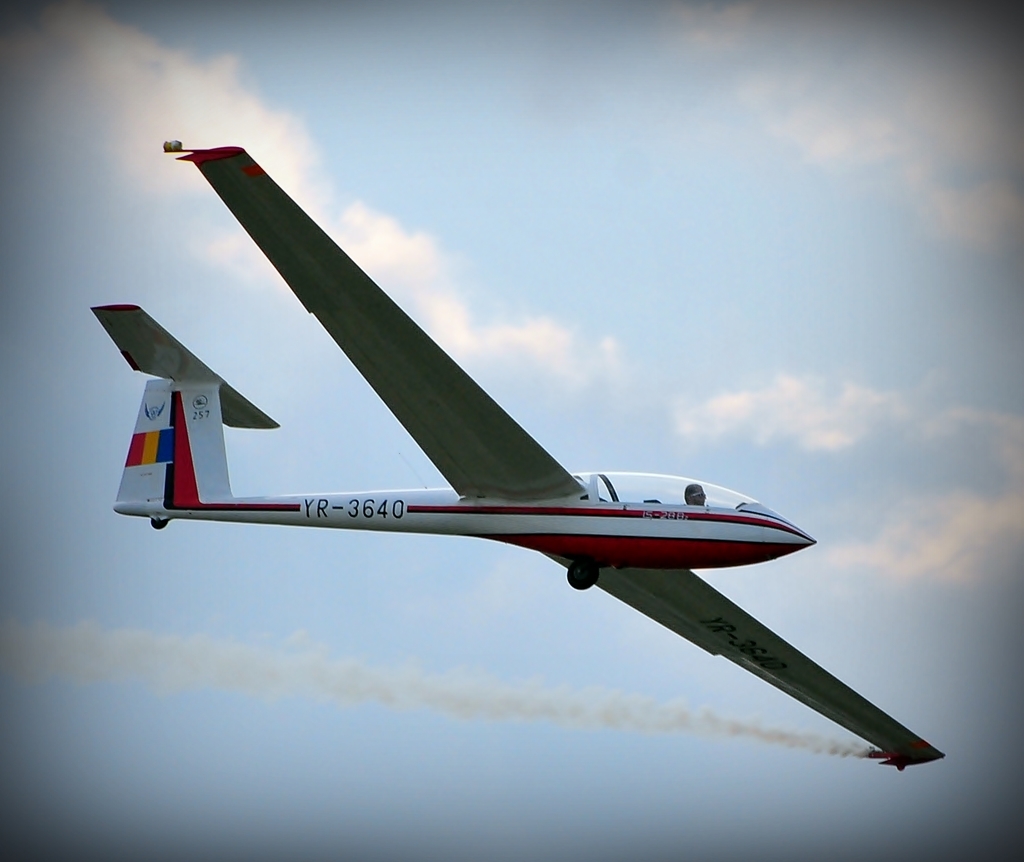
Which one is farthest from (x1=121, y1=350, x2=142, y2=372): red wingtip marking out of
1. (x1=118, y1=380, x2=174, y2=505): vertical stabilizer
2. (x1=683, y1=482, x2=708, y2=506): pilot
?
(x1=683, y1=482, x2=708, y2=506): pilot

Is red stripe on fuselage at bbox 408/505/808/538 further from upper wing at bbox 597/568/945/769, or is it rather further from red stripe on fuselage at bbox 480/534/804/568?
upper wing at bbox 597/568/945/769

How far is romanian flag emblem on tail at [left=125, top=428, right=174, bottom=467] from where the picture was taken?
21953 millimetres

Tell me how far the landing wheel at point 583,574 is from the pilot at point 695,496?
5.25 feet

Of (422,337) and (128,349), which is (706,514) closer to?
(422,337)

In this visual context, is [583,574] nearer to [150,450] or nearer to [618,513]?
[618,513]

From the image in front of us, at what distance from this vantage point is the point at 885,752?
2473 centimetres

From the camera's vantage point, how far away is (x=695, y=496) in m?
18.0

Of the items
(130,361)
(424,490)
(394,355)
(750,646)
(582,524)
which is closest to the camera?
(394,355)

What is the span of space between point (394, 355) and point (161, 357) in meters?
6.16

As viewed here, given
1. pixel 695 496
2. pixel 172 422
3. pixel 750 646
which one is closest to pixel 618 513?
pixel 695 496

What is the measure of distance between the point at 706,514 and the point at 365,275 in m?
5.47

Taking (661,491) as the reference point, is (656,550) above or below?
below

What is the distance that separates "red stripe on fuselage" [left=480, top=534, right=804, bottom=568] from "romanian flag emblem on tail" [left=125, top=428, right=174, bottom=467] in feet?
21.4

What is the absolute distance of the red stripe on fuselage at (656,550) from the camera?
17.8m
